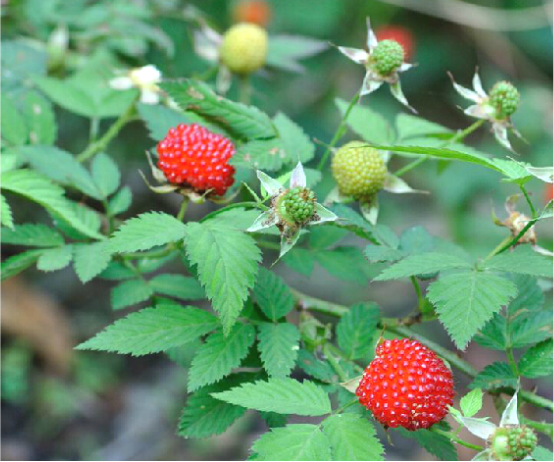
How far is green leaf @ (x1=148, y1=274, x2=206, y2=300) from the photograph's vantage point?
58.0 inches

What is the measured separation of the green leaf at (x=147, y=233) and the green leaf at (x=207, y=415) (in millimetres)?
314

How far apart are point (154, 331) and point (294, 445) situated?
0.36 meters

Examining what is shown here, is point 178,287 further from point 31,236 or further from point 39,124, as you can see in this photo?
point 39,124

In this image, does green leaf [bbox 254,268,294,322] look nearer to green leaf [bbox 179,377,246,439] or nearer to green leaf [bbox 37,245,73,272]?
green leaf [bbox 179,377,246,439]

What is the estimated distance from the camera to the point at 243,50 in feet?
6.52

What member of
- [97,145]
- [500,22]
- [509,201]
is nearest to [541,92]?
[500,22]

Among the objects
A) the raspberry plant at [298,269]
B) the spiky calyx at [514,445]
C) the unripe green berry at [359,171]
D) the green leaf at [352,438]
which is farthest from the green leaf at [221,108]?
the spiky calyx at [514,445]

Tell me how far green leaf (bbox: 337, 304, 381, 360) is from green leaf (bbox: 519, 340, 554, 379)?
0.30 metres

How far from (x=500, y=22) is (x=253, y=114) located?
318 centimetres

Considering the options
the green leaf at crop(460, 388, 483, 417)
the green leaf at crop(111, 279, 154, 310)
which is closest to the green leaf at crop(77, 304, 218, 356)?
the green leaf at crop(111, 279, 154, 310)

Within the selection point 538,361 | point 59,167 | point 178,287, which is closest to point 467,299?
point 538,361

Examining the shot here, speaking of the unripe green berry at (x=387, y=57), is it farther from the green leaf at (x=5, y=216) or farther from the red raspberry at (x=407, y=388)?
the green leaf at (x=5, y=216)

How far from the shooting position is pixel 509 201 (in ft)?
4.55

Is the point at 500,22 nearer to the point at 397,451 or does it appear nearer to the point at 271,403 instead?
the point at 397,451
